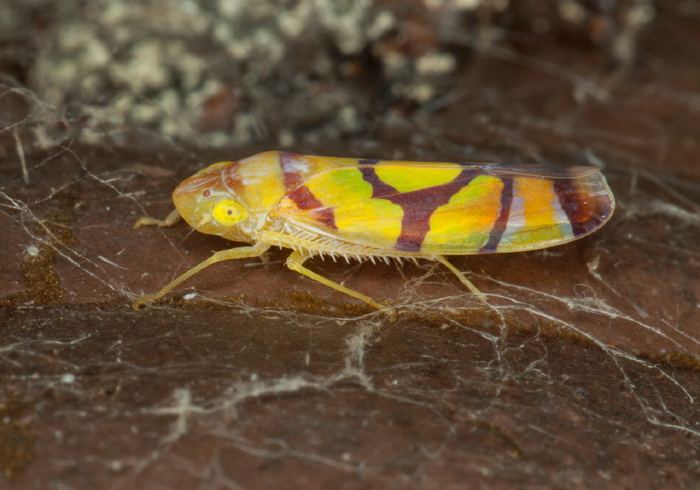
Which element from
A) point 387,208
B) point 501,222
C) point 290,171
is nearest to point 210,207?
point 290,171

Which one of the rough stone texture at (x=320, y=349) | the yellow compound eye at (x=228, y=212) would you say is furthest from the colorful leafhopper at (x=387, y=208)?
the rough stone texture at (x=320, y=349)

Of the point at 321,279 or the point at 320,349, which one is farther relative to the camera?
the point at 321,279

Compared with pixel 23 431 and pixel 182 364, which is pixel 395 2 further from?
pixel 23 431

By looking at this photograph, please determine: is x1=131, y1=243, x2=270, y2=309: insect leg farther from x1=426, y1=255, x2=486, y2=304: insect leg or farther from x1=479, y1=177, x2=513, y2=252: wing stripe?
x1=479, y1=177, x2=513, y2=252: wing stripe

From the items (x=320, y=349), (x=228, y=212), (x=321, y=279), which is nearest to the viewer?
(x=320, y=349)

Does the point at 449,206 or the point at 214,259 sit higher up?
the point at 449,206

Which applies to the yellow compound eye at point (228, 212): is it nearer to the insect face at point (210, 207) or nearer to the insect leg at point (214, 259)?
the insect face at point (210, 207)

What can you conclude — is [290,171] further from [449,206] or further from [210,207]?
[449,206]
